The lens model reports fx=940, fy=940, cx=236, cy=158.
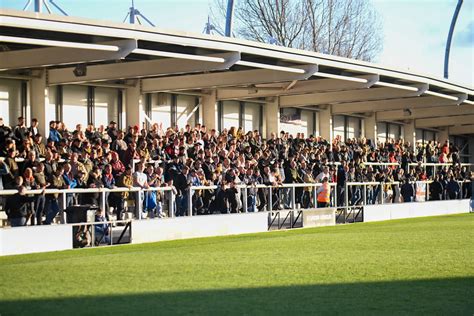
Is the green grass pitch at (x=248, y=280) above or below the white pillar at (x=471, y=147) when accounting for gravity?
below

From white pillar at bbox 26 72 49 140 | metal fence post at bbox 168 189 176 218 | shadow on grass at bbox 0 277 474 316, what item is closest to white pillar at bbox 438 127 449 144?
white pillar at bbox 26 72 49 140

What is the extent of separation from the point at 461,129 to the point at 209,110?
77.2 feet

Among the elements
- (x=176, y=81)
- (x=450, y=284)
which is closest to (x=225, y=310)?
(x=450, y=284)

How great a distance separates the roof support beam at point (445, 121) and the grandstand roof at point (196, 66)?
19.9ft

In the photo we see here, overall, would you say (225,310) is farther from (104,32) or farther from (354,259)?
(104,32)

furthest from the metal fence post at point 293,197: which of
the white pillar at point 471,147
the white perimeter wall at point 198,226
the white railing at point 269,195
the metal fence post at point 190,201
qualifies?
the white pillar at point 471,147

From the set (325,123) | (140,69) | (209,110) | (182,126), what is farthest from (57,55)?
(325,123)

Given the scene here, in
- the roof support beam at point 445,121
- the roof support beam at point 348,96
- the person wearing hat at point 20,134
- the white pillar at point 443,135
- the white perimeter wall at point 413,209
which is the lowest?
the white perimeter wall at point 413,209

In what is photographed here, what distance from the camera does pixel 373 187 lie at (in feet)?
115

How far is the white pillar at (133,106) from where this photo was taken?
31.2 meters

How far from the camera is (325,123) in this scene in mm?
41719

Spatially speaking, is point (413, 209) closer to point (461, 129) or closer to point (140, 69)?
point (140, 69)

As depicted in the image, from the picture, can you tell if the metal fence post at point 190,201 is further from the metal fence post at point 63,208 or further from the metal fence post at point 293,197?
the metal fence post at point 293,197

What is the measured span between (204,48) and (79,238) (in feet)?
28.6
